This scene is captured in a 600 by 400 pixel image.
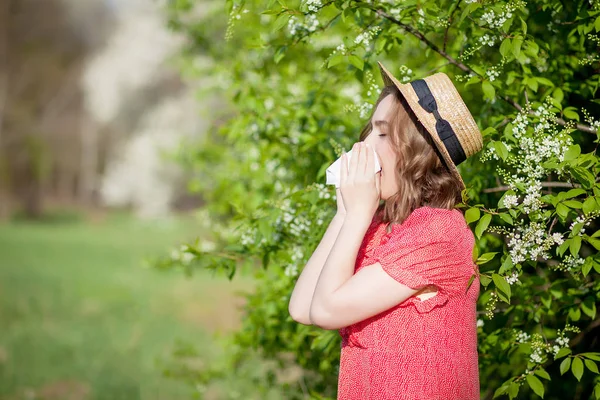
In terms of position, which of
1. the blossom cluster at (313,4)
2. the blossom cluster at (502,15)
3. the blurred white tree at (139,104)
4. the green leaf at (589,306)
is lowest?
the blurred white tree at (139,104)

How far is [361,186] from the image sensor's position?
5.95 ft

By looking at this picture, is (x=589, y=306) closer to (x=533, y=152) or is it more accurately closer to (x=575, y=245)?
(x=575, y=245)

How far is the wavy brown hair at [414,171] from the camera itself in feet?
6.35

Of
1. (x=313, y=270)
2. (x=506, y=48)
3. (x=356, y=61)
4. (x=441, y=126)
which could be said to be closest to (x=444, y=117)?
(x=441, y=126)

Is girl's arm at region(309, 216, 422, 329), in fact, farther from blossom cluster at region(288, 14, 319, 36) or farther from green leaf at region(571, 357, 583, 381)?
blossom cluster at region(288, 14, 319, 36)

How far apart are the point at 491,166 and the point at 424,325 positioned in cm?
101

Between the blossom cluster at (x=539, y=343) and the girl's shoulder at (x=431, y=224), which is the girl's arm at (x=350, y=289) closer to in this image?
the girl's shoulder at (x=431, y=224)

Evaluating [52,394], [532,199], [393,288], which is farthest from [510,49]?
[52,394]

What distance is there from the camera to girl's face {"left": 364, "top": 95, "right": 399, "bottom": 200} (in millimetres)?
1929

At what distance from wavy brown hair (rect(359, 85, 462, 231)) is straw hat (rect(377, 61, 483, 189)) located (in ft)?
0.16

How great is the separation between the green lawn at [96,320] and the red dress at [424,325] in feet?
5.94

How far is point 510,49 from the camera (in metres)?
2.14

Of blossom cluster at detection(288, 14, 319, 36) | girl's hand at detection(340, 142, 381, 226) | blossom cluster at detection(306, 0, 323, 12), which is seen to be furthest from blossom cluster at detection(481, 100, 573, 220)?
blossom cluster at detection(288, 14, 319, 36)

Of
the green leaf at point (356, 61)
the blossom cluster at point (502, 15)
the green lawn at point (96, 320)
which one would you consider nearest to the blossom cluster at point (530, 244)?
the blossom cluster at point (502, 15)
